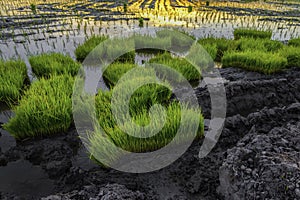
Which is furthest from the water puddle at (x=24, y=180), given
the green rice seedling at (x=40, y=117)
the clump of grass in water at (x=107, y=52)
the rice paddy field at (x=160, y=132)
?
the clump of grass in water at (x=107, y=52)

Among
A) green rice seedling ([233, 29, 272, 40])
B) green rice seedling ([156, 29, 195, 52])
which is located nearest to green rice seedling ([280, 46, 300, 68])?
green rice seedling ([233, 29, 272, 40])

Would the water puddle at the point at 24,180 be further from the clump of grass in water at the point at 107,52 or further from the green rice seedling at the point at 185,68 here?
the clump of grass in water at the point at 107,52

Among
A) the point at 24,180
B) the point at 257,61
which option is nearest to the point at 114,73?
the point at 24,180

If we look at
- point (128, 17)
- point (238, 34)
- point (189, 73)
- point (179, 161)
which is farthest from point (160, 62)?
point (128, 17)

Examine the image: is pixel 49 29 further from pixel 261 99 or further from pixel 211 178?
pixel 211 178

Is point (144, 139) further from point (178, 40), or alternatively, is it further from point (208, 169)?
point (178, 40)

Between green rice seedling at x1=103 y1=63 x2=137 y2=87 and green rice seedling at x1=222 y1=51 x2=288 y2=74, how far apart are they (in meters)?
2.79

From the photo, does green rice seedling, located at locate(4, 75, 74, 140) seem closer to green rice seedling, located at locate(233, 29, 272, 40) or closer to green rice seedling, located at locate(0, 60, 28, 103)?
green rice seedling, located at locate(0, 60, 28, 103)

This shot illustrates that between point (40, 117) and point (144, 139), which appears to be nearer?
point (144, 139)

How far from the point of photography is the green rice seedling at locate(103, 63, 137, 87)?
17.3 feet

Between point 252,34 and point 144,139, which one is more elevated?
point 252,34

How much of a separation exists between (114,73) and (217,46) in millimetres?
3910

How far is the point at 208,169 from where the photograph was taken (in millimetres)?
2732

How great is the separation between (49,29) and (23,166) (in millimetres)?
8140
